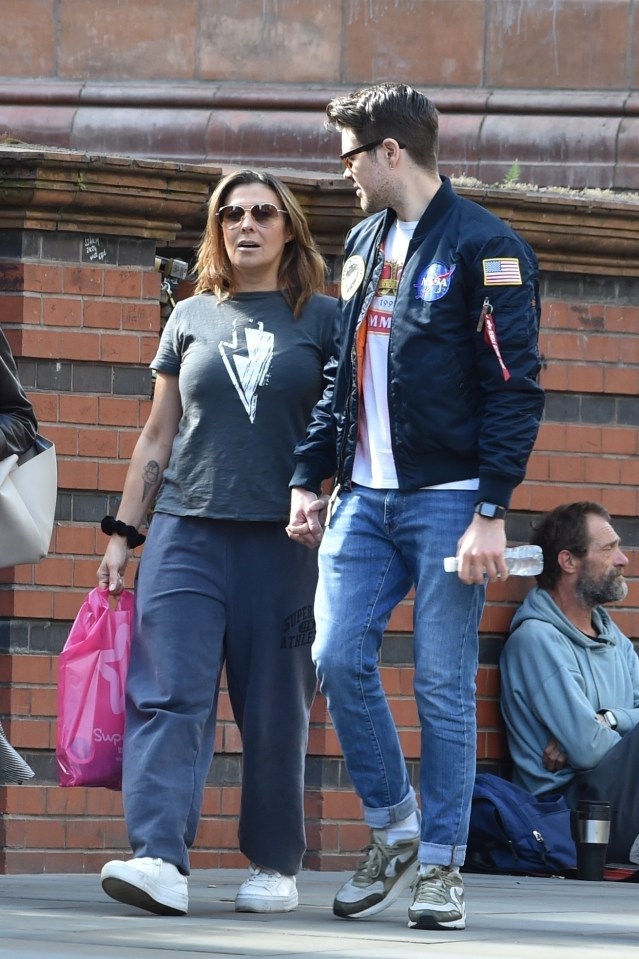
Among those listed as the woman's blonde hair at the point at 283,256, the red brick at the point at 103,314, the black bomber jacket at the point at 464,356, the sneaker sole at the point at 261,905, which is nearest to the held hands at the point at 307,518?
the black bomber jacket at the point at 464,356

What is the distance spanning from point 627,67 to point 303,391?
13.3 ft

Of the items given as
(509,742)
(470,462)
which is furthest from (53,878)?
(470,462)

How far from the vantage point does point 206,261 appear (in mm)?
5527

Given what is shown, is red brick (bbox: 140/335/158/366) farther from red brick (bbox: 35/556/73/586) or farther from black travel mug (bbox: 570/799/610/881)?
black travel mug (bbox: 570/799/610/881)

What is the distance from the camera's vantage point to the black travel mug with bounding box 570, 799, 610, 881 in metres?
6.66

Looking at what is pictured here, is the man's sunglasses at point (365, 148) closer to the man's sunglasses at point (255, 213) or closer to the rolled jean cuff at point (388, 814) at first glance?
the man's sunglasses at point (255, 213)

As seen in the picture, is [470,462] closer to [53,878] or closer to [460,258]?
[460,258]

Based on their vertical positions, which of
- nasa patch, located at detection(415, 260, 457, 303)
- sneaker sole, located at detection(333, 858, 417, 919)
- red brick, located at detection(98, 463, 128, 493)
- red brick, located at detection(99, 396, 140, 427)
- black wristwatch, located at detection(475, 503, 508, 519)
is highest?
nasa patch, located at detection(415, 260, 457, 303)

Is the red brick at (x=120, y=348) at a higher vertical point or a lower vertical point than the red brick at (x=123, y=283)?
lower

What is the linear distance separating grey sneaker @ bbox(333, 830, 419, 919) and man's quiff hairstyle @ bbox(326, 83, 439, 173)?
5.50 ft

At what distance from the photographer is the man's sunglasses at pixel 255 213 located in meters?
5.42

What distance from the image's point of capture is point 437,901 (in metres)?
4.82

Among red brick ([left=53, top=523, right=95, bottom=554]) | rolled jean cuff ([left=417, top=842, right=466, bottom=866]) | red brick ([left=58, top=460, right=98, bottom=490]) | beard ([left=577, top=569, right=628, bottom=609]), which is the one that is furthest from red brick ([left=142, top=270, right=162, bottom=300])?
rolled jean cuff ([left=417, top=842, right=466, bottom=866])

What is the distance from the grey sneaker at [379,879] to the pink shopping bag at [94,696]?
2.35ft
